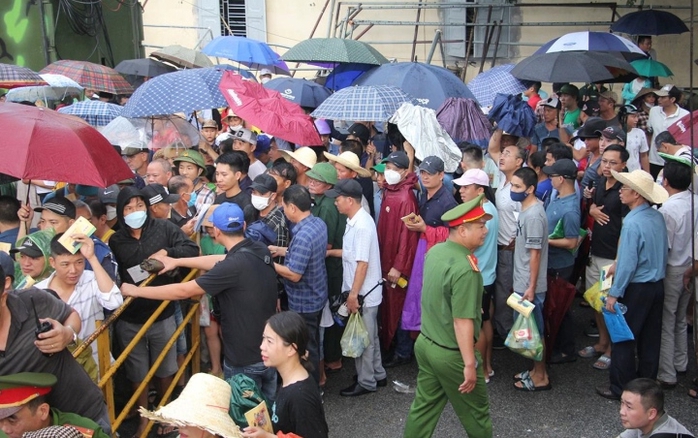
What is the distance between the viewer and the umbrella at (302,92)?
384 inches

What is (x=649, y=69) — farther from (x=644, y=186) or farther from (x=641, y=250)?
(x=641, y=250)

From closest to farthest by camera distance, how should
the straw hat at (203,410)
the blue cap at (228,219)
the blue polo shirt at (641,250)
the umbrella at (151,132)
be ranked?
the straw hat at (203,410), the blue cap at (228,219), the blue polo shirt at (641,250), the umbrella at (151,132)

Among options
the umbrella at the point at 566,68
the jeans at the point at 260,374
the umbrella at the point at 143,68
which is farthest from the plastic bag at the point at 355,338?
the umbrella at the point at 143,68

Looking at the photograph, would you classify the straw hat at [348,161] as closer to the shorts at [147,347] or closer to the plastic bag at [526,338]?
the plastic bag at [526,338]

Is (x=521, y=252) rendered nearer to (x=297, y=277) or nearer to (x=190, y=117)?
(x=297, y=277)

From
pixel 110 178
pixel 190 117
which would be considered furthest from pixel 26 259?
pixel 190 117

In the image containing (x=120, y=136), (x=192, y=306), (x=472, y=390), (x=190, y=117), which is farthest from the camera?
(x=190, y=117)

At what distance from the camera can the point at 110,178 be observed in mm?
4891

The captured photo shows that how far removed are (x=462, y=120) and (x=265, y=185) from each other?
278cm

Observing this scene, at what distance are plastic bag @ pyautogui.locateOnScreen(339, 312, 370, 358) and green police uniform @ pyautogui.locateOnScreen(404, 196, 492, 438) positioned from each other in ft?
3.63

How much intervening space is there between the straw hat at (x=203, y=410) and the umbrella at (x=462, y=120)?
4919mm

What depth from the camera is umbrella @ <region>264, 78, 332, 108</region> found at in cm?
974

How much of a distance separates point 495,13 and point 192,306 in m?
11.6

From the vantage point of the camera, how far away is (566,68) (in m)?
8.59
